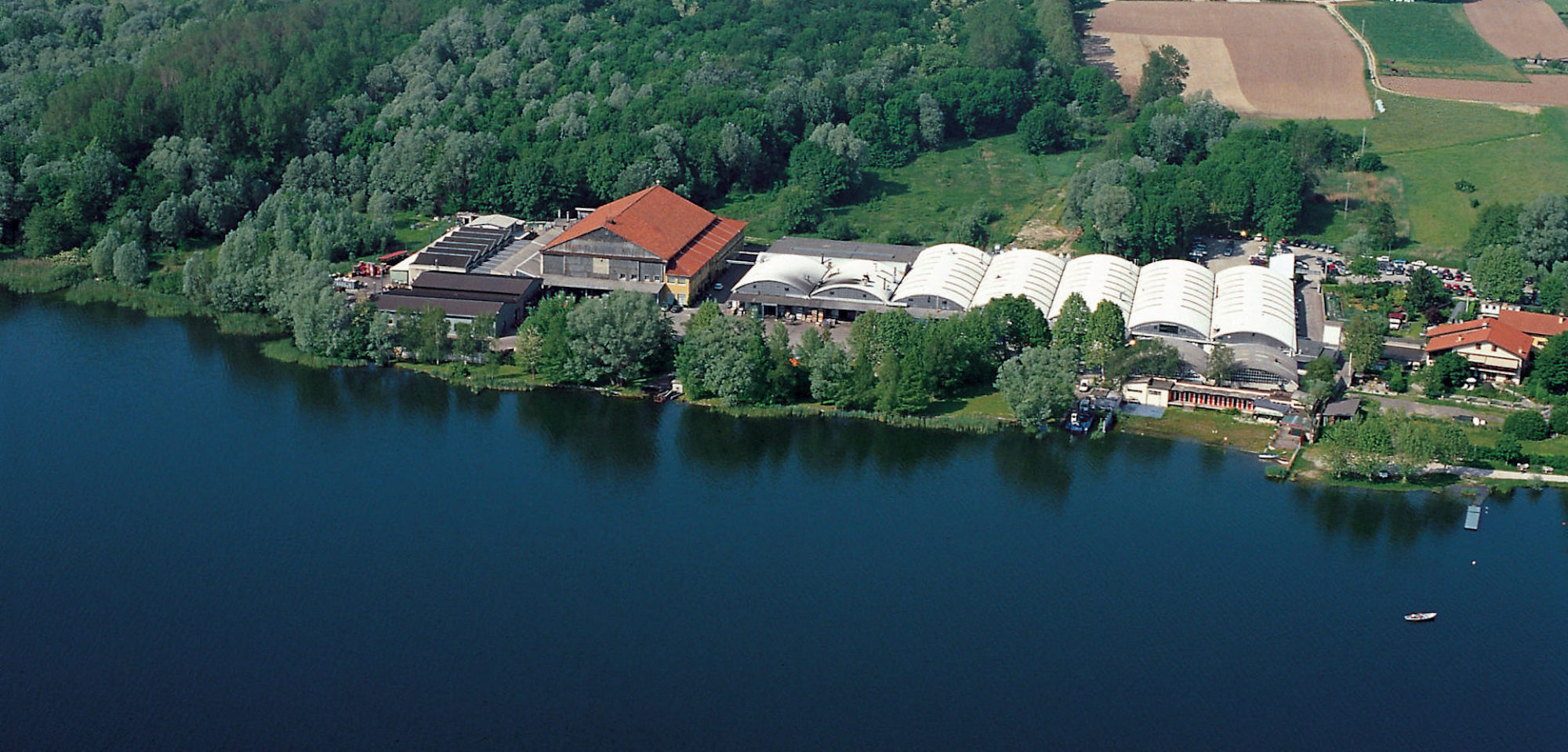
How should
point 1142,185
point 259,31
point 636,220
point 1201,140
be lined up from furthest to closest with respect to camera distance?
point 259,31 → point 1201,140 → point 1142,185 → point 636,220

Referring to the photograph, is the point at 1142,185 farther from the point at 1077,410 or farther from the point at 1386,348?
the point at 1077,410

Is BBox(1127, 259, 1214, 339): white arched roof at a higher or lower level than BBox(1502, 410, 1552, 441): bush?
higher

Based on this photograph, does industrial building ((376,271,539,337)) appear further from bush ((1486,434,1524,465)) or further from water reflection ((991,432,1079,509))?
bush ((1486,434,1524,465))

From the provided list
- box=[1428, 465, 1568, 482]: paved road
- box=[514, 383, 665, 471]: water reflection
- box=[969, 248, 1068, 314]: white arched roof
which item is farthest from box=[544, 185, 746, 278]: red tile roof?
box=[1428, 465, 1568, 482]: paved road

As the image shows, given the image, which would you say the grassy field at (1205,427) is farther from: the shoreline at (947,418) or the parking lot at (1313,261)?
the parking lot at (1313,261)

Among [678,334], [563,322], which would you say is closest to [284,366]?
[563,322]

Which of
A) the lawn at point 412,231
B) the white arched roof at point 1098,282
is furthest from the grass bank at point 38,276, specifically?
the white arched roof at point 1098,282
